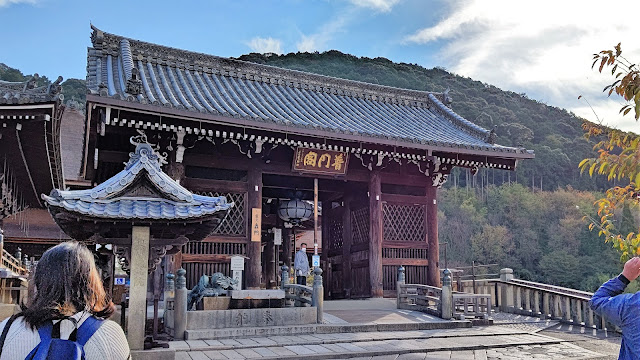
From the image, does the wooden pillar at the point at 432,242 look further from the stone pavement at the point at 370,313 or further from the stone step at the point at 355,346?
the stone step at the point at 355,346

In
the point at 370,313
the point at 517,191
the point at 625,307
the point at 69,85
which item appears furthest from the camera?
the point at 517,191

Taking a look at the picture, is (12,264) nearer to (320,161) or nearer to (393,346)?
(320,161)

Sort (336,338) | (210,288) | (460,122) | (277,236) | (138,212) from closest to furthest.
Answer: (138,212) → (336,338) → (210,288) → (460,122) → (277,236)

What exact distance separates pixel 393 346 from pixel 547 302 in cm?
673

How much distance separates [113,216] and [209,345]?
10.2 ft

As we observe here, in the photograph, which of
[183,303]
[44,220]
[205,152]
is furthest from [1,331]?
[44,220]

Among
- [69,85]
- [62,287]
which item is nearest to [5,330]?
[62,287]

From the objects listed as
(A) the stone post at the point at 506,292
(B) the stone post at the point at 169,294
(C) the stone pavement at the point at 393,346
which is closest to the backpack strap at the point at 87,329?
(C) the stone pavement at the point at 393,346

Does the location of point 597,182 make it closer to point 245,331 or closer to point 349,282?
point 349,282

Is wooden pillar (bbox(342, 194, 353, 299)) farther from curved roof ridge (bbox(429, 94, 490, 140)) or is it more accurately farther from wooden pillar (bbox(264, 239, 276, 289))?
curved roof ridge (bbox(429, 94, 490, 140))

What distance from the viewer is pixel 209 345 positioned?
838cm

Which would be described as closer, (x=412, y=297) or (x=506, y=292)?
(x=412, y=297)

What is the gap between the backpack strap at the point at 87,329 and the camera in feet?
7.05

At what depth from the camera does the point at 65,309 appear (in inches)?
84.9
